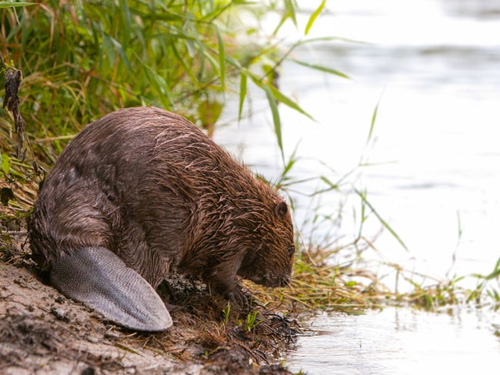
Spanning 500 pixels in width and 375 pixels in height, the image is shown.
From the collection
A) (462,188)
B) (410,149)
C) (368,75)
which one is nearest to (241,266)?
(462,188)

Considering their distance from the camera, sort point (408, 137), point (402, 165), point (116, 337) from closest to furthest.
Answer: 1. point (116, 337)
2. point (402, 165)
3. point (408, 137)

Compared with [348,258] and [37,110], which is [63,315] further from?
[348,258]

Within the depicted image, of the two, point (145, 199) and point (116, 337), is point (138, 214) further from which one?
point (116, 337)

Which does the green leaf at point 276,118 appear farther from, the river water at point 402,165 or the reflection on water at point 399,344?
the reflection on water at point 399,344

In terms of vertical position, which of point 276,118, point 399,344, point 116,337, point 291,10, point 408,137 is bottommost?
point 399,344

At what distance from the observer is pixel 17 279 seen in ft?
8.66

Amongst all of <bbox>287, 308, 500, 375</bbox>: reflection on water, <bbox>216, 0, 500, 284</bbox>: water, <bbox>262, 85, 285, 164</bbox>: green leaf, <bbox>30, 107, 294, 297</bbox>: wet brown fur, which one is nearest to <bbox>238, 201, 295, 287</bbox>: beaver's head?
<bbox>30, 107, 294, 297</bbox>: wet brown fur

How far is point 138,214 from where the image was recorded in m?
2.74

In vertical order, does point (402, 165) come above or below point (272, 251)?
below

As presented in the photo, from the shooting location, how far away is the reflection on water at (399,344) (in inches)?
113

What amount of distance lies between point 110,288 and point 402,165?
148 inches

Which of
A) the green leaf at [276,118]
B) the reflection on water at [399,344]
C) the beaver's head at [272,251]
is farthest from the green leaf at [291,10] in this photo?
the reflection on water at [399,344]

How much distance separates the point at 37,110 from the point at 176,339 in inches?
62.5

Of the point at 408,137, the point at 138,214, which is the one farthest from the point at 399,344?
the point at 408,137
